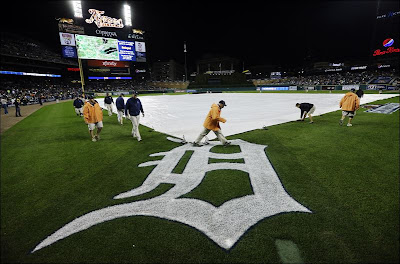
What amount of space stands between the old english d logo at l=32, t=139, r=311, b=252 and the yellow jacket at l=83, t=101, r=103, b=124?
5.04m

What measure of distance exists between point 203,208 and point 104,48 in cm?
6970

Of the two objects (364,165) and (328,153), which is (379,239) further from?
(328,153)

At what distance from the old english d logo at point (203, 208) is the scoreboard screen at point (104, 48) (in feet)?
208

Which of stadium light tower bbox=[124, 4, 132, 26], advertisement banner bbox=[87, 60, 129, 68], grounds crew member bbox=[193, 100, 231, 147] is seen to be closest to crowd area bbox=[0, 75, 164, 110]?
advertisement banner bbox=[87, 60, 129, 68]

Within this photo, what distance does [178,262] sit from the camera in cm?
263

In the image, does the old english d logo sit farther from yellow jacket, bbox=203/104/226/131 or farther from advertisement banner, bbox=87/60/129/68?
advertisement banner, bbox=87/60/129/68

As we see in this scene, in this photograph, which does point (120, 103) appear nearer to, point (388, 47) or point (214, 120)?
point (214, 120)

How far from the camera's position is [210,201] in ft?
13.2

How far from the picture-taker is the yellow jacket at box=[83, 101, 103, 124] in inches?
341

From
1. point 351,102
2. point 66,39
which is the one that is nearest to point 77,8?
point 66,39

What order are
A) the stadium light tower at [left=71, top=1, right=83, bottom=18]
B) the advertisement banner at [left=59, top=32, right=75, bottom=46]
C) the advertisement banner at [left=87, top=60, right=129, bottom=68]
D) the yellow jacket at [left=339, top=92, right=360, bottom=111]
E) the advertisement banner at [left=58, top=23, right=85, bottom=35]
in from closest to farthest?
the yellow jacket at [left=339, top=92, right=360, bottom=111] → the advertisement banner at [left=59, top=32, right=75, bottom=46] → the advertisement banner at [left=58, top=23, right=85, bottom=35] → the stadium light tower at [left=71, top=1, right=83, bottom=18] → the advertisement banner at [left=87, top=60, right=129, bottom=68]

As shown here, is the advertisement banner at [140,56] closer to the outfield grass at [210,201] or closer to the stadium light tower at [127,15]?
the stadium light tower at [127,15]

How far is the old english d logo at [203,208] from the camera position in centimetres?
324

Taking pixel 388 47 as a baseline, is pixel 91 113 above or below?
below
